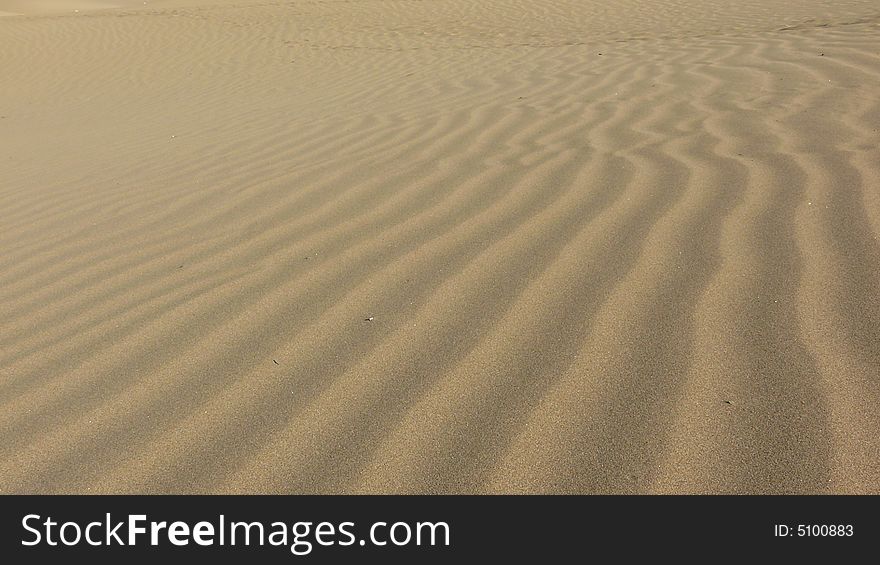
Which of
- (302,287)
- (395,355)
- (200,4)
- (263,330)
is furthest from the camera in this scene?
(200,4)

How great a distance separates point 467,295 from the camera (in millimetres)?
2783

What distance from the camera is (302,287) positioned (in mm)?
2998

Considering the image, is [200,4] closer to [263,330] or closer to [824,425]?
[263,330]

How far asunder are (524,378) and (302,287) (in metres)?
1.08

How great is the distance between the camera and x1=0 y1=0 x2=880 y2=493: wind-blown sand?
196cm
